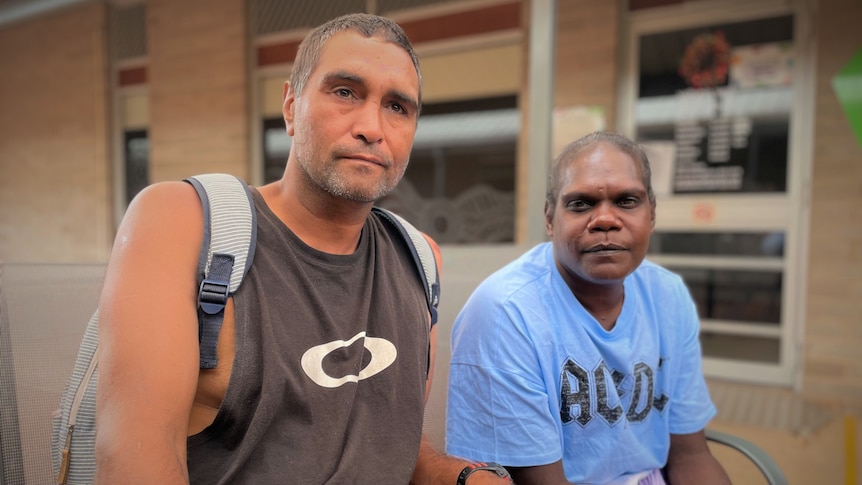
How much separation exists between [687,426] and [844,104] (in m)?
3.42

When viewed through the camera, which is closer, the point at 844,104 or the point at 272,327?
the point at 272,327

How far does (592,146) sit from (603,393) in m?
0.70

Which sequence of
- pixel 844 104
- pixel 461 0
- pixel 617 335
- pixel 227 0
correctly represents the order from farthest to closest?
pixel 227 0
pixel 461 0
pixel 844 104
pixel 617 335

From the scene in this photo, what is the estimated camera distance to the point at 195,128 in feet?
21.5

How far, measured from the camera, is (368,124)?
1.22 metres

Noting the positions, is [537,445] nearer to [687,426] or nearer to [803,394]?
[687,426]

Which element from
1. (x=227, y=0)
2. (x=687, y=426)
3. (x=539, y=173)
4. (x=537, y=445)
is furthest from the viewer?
(x=227, y=0)

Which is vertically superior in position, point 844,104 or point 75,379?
point 844,104

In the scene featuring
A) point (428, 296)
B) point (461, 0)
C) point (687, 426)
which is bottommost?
point (687, 426)

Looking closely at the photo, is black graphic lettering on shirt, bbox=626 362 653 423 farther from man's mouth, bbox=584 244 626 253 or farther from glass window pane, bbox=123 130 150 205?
glass window pane, bbox=123 130 150 205

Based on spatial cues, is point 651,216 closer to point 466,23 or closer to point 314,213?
point 314,213

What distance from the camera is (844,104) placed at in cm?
395

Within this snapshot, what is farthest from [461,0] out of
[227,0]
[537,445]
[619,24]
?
[537,445]

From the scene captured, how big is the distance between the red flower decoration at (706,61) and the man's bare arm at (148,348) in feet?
14.5
